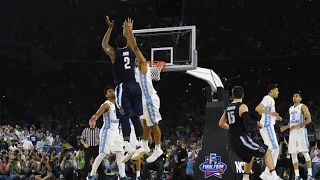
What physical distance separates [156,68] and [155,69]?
0.04 metres

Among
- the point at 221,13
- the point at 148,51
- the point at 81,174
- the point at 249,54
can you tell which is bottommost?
the point at 81,174

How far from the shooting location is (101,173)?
16219 mm

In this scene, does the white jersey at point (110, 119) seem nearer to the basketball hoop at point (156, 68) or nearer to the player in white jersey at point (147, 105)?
the basketball hoop at point (156, 68)

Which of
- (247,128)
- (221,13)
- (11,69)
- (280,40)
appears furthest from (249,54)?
(247,128)

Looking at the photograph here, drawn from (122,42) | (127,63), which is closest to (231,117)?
(127,63)

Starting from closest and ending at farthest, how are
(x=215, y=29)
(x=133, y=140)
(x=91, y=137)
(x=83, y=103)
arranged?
(x=133, y=140) → (x=91, y=137) → (x=215, y=29) → (x=83, y=103)

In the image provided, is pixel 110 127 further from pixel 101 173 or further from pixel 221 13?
pixel 221 13

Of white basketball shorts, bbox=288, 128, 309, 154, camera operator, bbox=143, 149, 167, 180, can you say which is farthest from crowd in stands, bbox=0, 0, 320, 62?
white basketball shorts, bbox=288, 128, 309, 154

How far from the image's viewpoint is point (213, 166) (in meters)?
13.8

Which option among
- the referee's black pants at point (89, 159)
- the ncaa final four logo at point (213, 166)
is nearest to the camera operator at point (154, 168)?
the referee's black pants at point (89, 159)

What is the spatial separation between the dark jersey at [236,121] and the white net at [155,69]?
2.97 metres

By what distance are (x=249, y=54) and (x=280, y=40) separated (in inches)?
64.3

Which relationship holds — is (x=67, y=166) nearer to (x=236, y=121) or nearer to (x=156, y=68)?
(x=156, y=68)

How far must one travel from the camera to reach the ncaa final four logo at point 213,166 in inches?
538
